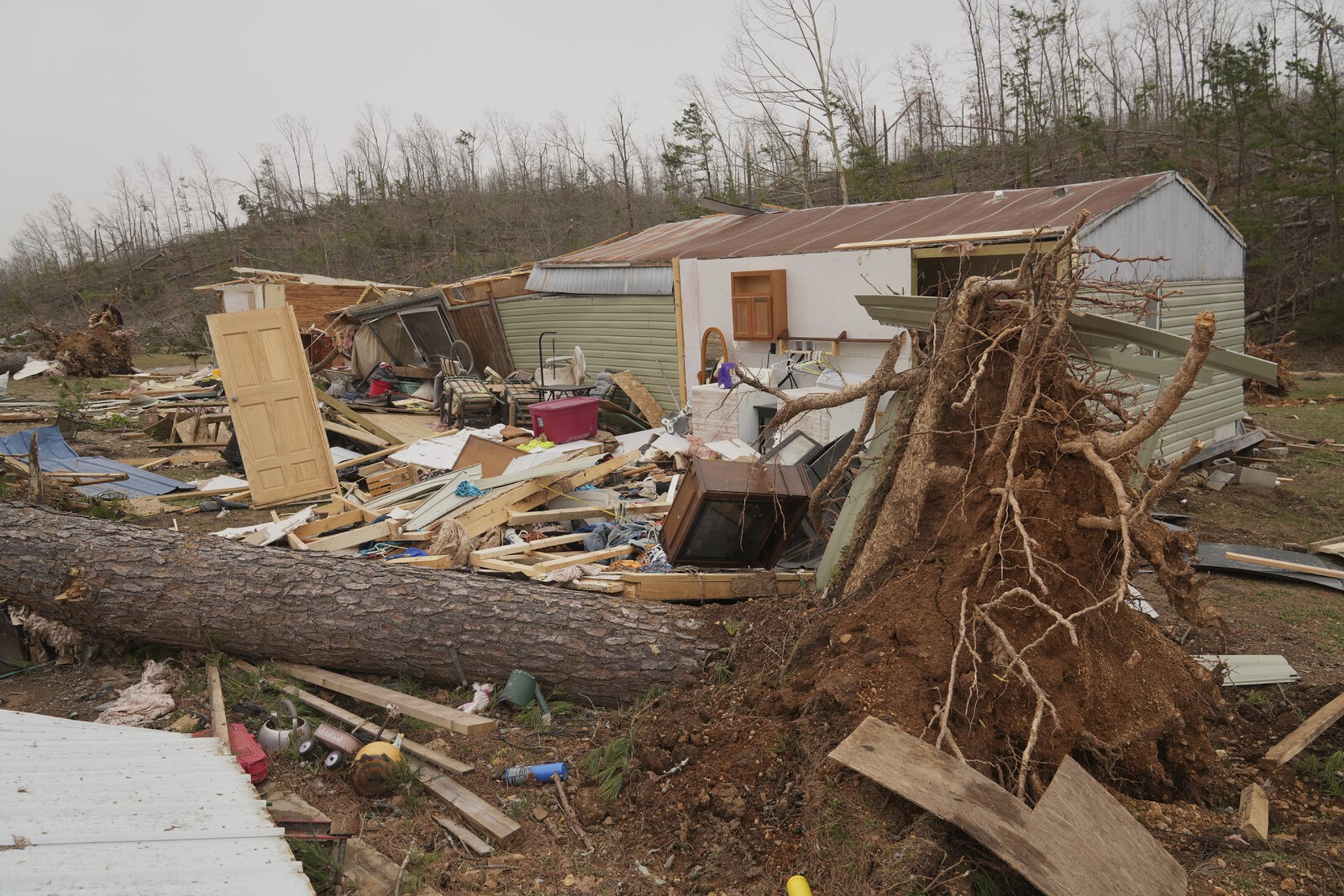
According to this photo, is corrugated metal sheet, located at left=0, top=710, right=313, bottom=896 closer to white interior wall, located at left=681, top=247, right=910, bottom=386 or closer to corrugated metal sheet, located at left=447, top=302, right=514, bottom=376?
white interior wall, located at left=681, top=247, right=910, bottom=386

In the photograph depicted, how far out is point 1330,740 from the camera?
410cm

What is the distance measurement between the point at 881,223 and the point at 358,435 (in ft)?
26.2

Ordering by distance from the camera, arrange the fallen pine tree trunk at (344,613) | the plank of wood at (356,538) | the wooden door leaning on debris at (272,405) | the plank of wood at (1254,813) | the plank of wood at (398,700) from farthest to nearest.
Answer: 1. the wooden door leaning on debris at (272,405)
2. the plank of wood at (356,538)
3. the fallen pine tree trunk at (344,613)
4. the plank of wood at (398,700)
5. the plank of wood at (1254,813)

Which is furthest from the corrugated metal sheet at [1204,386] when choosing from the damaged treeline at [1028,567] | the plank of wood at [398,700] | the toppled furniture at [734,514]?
the plank of wood at [398,700]

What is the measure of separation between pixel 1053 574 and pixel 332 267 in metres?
34.3

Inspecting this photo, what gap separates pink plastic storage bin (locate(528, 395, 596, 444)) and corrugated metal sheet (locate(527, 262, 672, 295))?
105 inches

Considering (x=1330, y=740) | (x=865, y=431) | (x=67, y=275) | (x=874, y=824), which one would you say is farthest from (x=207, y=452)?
(x=67, y=275)

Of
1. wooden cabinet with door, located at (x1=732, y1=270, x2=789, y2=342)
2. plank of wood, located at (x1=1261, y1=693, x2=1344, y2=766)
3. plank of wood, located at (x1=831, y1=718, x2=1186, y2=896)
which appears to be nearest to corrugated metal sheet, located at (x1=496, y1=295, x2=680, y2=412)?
wooden cabinet with door, located at (x1=732, y1=270, x2=789, y2=342)

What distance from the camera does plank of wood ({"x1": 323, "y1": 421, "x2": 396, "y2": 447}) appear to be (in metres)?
11.7

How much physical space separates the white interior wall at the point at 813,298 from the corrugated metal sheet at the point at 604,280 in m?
0.54

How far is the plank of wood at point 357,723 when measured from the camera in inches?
173

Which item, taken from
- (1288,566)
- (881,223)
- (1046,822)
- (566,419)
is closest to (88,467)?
(566,419)

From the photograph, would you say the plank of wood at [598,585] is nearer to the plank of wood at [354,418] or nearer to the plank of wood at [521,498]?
the plank of wood at [521,498]

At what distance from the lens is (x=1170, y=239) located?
10336 mm
